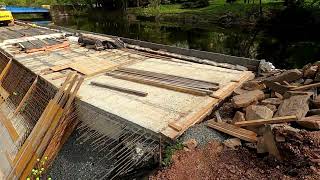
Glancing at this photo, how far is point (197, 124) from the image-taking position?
9.47m

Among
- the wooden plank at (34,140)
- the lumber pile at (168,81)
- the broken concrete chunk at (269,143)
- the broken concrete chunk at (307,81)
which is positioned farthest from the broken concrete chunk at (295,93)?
the wooden plank at (34,140)

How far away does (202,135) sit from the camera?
9.02 meters

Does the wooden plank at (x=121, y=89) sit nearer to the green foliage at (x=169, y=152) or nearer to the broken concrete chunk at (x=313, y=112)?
the green foliage at (x=169, y=152)

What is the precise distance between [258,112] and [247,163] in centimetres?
153

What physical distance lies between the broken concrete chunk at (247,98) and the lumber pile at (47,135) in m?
5.38

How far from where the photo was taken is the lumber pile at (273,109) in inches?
307

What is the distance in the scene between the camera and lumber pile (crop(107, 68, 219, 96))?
11.4 meters

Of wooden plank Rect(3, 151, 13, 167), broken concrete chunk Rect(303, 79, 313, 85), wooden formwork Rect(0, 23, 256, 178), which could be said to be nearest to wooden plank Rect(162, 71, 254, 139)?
wooden formwork Rect(0, 23, 256, 178)

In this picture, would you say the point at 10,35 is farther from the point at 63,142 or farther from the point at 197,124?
the point at 197,124

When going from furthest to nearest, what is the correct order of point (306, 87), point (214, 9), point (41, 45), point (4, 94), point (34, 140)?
point (214, 9) → point (41, 45) → point (4, 94) → point (34, 140) → point (306, 87)

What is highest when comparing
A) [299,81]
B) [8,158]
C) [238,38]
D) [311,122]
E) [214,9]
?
[214,9]

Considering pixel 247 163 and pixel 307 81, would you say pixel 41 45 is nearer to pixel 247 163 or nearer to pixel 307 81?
pixel 307 81

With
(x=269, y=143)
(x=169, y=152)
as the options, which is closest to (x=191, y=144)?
(x=169, y=152)

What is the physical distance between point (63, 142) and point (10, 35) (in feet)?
57.0
